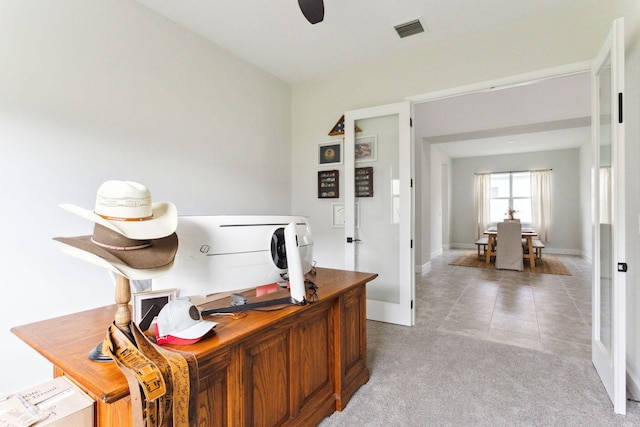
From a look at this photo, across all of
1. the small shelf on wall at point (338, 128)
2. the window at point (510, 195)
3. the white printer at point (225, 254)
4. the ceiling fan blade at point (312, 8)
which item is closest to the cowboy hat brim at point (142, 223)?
the white printer at point (225, 254)

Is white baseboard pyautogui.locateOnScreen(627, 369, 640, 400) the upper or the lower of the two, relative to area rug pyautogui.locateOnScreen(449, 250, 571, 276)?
upper

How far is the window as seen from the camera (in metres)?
8.72

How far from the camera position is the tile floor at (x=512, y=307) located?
286 cm

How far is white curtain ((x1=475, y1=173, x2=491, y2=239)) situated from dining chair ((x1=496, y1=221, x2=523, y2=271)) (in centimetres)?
327

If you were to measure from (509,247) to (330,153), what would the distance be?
442cm

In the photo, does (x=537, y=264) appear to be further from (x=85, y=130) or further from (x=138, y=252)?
(x=85, y=130)

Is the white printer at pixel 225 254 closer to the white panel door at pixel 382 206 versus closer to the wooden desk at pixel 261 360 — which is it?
the wooden desk at pixel 261 360

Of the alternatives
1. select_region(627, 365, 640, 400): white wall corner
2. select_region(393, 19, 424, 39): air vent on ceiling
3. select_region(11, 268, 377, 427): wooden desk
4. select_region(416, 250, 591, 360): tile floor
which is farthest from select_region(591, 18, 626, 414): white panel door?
select_region(11, 268, 377, 427): wooden desk

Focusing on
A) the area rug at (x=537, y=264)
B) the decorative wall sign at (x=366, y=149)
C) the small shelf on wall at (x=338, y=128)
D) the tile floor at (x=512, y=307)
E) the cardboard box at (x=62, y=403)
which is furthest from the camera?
the area rug at (x=537, y=264)

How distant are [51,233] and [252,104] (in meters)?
2.19

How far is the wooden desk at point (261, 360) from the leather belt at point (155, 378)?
6 cm

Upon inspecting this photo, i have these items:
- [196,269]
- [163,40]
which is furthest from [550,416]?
[163,40]

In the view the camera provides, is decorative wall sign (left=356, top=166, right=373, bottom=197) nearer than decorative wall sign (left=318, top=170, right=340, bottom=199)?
Yes

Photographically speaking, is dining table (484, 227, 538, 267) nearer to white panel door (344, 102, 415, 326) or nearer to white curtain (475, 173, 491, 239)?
white curtain (475, 173, 491, 239)
